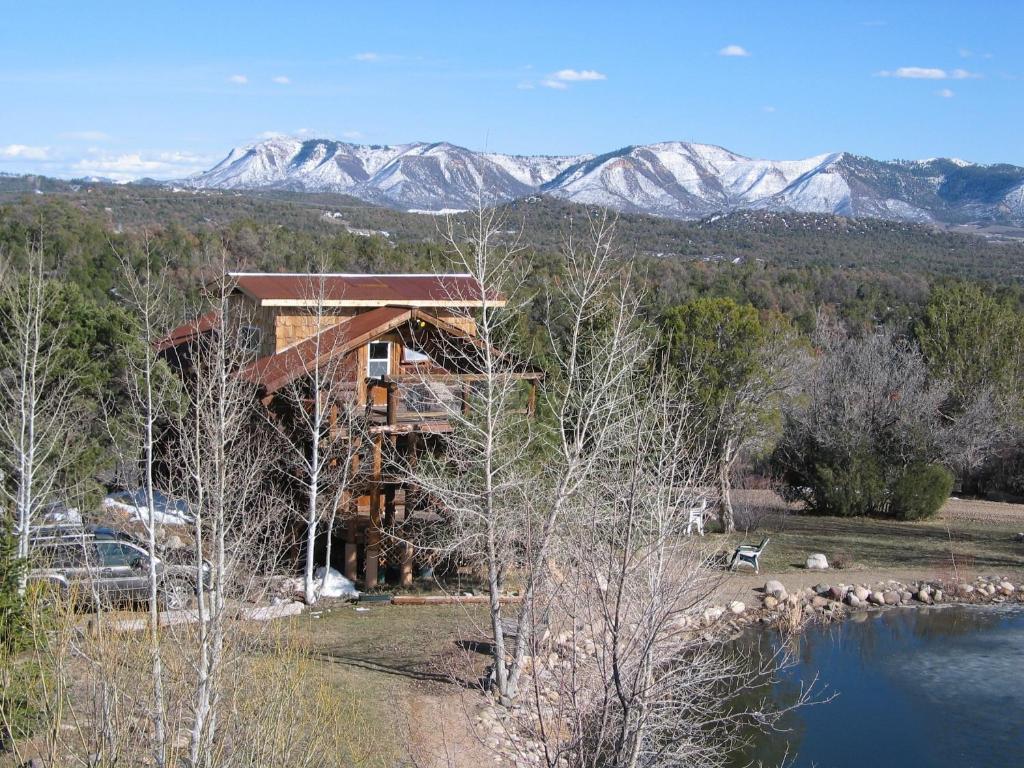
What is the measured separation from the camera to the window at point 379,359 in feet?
74.1

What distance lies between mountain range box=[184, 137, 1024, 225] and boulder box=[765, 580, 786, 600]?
Answer: 105 meters

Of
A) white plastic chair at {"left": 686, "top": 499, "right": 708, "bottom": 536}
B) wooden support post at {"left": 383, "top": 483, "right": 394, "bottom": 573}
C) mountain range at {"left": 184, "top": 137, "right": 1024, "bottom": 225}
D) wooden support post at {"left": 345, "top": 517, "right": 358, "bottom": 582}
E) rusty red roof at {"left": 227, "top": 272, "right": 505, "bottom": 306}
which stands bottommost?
wooden support post at {"left": 345, "top": 517, "right": 358, "bottom": 582}

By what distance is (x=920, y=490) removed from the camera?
29.5 meters

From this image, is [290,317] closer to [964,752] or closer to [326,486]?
[326,486]

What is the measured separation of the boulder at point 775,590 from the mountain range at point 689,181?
104778mm

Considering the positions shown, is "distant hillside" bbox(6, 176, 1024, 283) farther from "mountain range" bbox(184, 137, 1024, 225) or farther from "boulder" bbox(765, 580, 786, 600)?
"boulder" bbox(765, 580, 786, 600)

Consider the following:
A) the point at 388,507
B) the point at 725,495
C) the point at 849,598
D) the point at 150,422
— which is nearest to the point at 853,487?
the point at 725,495

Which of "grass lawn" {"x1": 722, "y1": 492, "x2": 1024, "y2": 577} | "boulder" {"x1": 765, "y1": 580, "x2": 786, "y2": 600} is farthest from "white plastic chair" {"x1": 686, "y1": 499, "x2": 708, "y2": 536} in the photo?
"grass lawn" {"x1": 722, "y1": 492, "x2": 1024, "y2": 577}

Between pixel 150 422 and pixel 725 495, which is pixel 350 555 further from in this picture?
pixel 725 495

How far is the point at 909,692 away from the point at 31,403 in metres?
14.9

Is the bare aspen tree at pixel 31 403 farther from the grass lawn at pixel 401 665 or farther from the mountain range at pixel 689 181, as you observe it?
the mountain range at pixel 689 181

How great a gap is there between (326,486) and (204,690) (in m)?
13.4

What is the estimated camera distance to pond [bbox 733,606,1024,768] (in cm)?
1449

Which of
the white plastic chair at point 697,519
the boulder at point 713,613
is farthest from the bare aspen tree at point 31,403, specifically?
the boulder at point 713,613
